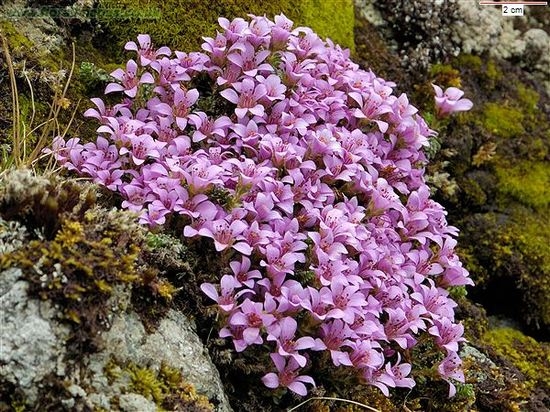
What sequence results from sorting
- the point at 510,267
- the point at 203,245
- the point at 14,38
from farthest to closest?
1. the point at 510,267
2. the point at 14,38
3. the point at 203,245

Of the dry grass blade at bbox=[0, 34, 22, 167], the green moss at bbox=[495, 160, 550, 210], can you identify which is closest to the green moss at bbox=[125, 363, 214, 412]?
the dry grass blade at bbox=[0, 34, 22, 167]

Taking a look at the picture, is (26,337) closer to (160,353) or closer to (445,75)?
(160,353)

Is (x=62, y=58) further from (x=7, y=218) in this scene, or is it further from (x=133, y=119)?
(x=7, y=218)

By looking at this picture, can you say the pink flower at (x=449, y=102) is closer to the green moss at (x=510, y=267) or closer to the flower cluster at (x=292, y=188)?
the flower cluster at (x=292, y=188)

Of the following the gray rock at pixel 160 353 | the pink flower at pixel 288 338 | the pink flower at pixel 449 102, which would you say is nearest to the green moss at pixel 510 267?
the pink flower at pixel 449 102

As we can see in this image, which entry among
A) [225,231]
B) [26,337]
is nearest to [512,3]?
[225,231]
